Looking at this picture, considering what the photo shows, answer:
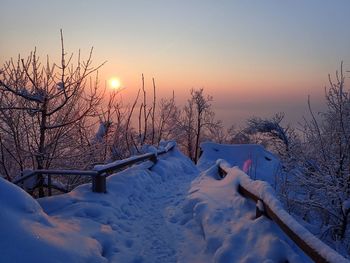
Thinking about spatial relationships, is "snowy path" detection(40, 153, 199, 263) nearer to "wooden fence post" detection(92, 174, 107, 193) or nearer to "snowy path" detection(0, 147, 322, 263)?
"snowy path" detection(0, 147, 322, 263)

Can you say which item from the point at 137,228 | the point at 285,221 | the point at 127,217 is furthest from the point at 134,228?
the point at 285,221

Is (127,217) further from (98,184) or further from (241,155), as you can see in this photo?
(241,155)

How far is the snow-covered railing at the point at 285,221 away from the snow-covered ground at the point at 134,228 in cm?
20

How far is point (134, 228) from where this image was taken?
6.18 m

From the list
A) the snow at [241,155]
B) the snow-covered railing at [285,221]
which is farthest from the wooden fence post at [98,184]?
the snow at [241,155]

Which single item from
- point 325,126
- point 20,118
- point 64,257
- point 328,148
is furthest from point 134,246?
point 325,126


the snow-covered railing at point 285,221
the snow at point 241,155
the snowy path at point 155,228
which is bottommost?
the snow at point 241,155

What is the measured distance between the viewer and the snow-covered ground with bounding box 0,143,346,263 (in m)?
4.06

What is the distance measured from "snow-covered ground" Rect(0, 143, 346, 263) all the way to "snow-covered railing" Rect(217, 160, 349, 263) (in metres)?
0.20

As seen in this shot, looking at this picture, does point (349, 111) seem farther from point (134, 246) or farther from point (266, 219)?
point (134, 246)

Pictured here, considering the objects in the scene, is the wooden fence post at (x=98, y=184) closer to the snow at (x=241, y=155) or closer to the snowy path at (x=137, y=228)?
the snowy path at (x=137, y=228)

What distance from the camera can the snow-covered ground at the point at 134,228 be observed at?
406 centimetres

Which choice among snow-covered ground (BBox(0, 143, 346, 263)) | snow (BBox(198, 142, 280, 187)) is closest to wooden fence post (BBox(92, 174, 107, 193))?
snow-covered ground (BBox(0, 143, 346, 263))

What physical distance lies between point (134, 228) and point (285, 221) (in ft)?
9.44
